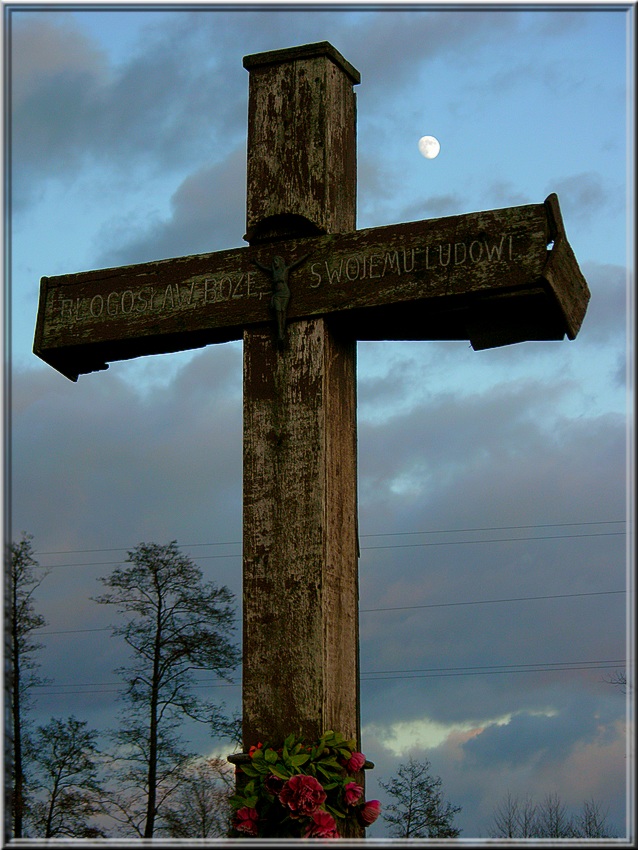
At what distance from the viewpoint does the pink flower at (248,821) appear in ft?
15.1

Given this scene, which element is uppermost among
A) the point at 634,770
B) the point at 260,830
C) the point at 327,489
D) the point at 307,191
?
the point at 307,191

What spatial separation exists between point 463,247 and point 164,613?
590cm

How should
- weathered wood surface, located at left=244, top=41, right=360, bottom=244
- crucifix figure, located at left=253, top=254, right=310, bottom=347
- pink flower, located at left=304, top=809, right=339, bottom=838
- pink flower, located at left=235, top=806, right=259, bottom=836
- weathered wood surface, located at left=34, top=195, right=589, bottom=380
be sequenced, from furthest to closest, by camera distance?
weathered wood surface, located at left=244, top=41, right=360, bottom=244 < crucifix figure, located at left=253, top=254, right=310, bottom=347 < weathered wood surface, located at left=34, top=195, right=589, bottom=380 < pink flower, located at left=235, top=806, right=259, bottom=836 < pink flower, located at left=304, top=809, right=339, bottom=838

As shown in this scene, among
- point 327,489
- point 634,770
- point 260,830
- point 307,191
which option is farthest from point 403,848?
point 307,191

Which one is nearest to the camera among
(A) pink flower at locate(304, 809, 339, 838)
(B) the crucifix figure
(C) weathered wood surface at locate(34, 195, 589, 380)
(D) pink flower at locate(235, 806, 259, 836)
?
(A) pink flower at locate(304, 809, 339, 838)

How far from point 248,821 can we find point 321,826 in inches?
11.2

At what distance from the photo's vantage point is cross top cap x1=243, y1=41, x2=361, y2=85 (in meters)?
5.50

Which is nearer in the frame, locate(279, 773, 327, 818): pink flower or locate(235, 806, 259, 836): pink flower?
locate(279, 773, 327, 818): pink flower

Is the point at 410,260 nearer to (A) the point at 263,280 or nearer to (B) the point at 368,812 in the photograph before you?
(A) the point at 263,280

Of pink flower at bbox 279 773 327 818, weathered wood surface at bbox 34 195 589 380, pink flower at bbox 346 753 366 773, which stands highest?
weathered wood surface at bbox 34 195 589 380

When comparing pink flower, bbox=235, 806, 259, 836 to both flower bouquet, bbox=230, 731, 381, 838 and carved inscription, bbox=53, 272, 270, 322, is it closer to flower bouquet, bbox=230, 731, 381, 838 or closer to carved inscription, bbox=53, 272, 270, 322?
flower bouquet, bbox=230, 731, 381, 838

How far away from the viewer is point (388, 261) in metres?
5.17

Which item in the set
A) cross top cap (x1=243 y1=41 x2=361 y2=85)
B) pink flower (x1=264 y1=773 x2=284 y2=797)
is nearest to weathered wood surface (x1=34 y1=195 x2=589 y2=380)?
cross top cap (x1=243 y1=41 x2=361 y2=85)

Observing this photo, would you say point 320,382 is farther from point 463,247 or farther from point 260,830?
point 260,830
